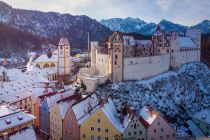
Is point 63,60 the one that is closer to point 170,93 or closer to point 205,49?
point 170,93

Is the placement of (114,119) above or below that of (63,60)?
below

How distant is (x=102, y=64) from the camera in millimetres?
76750

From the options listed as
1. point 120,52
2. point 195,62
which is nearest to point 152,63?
point 120,52

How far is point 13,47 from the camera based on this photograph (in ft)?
583

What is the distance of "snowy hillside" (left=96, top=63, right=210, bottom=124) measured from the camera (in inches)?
2710

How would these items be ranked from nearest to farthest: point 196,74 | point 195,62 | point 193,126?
point 193,126 → point 196,74 → point 195,62

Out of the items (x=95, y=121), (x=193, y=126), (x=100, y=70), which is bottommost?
(x=193, y=126)

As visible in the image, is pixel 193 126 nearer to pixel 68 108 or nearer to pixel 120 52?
pixel 120 52

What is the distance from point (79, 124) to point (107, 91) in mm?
19839

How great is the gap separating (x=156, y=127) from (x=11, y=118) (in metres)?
22.9

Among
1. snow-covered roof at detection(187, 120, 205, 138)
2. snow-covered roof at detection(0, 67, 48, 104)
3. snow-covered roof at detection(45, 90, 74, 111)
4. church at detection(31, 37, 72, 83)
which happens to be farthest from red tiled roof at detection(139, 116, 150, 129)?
church at detection(31, 37, 72, 83)

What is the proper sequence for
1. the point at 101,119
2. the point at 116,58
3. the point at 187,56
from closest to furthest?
the point at 101,119 → the point at 116,58 → the point at 187,56

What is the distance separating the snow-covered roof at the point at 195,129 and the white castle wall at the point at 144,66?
1624 centimetres

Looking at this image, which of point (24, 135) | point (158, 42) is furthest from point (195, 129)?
point (24, 135)
